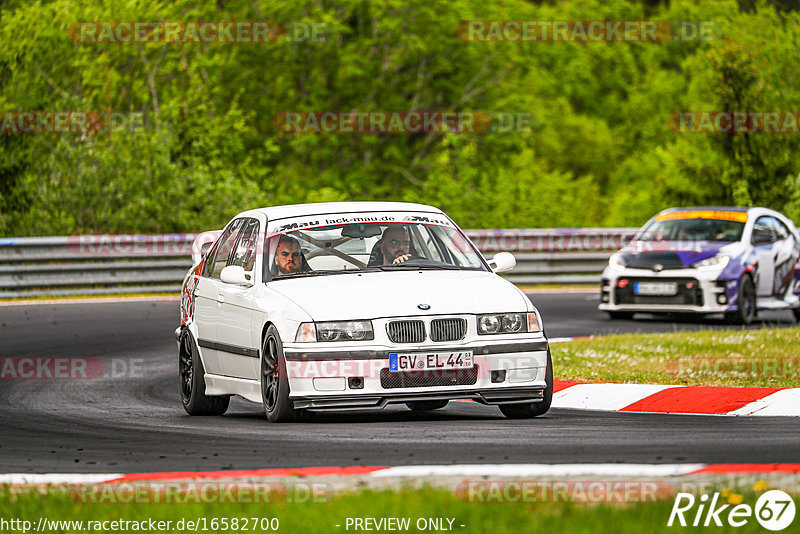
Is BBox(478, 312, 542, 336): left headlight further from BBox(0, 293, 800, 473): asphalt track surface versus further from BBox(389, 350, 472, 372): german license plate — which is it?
BBox(0, 293, 800, 473): asphalt track surface

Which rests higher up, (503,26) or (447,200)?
(503,26)

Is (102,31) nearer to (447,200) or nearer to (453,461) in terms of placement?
(447,200)

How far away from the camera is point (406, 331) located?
354 inches

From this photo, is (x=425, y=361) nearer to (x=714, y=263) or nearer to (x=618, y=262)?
(x=714, y=263)

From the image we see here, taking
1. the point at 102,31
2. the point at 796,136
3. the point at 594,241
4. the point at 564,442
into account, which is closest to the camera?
the point at 564,442

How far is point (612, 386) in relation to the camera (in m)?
11.3

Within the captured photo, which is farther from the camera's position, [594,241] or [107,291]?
[594,241]

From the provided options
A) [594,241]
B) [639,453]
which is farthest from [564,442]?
[594,241]

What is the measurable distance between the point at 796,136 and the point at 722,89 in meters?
1.89

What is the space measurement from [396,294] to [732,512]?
13.0 feet

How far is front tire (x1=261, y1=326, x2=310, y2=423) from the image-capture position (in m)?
9.03

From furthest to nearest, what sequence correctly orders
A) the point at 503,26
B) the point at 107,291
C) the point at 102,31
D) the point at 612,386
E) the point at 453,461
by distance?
the point at 503,26 → the point at 102,31 → the point at 107,291 → the point at 612,386 → the point at 453,461

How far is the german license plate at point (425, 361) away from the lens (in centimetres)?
891

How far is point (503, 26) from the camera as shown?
47219 mm
